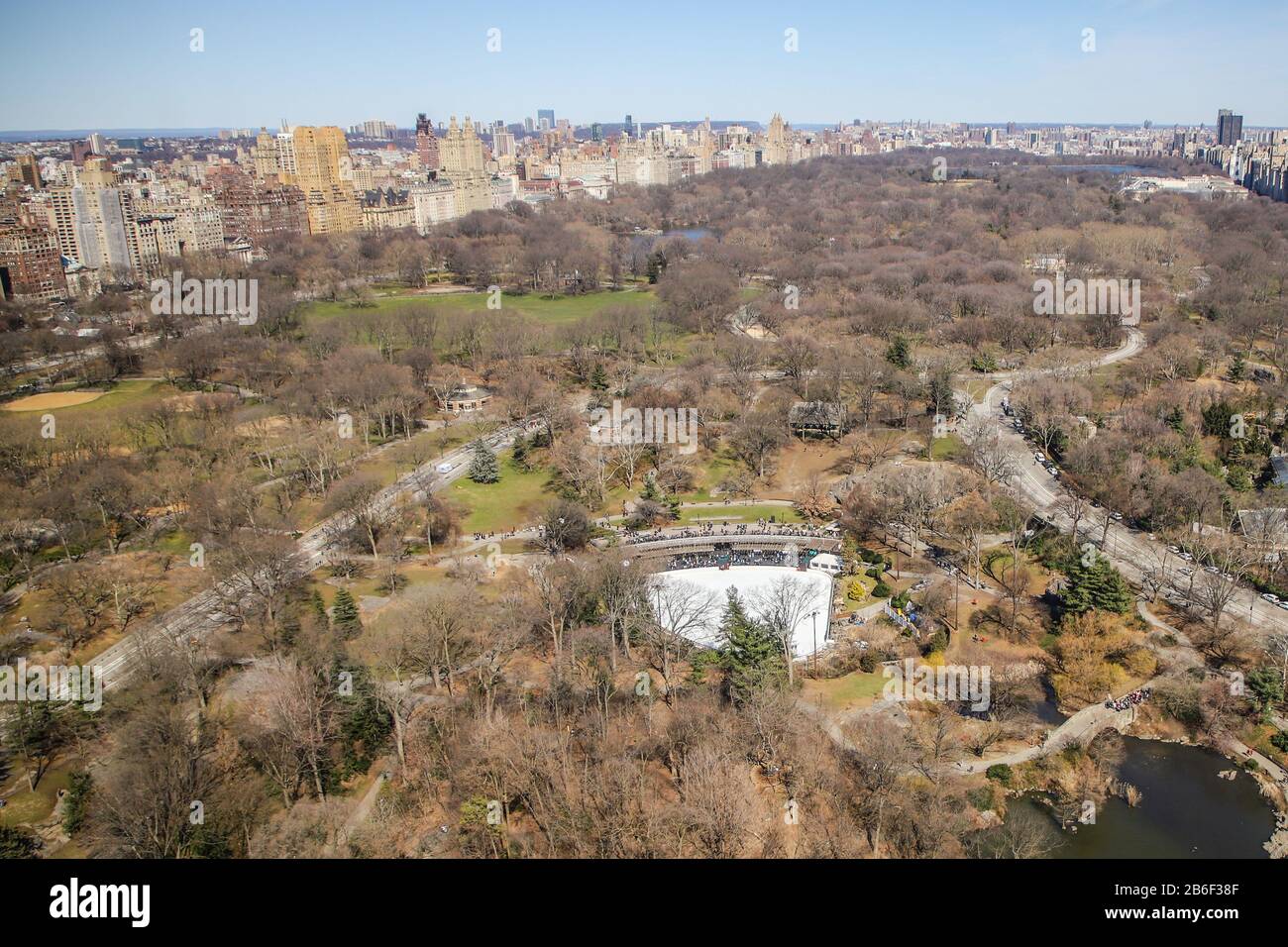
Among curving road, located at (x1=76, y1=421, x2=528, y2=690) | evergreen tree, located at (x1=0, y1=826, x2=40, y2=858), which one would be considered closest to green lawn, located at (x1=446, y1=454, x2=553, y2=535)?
curving road, located at (x1=76, y1=421, x2=528, y2=690)

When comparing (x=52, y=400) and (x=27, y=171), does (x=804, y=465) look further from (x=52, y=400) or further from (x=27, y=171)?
(x=27, y=171)

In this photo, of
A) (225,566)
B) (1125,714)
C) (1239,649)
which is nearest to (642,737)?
(1125,714)

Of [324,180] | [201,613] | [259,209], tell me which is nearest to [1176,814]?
[201,613]

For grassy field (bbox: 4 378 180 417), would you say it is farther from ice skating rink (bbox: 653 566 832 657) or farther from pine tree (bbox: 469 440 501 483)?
ice skating rink (bbox: 653 566 832 657)

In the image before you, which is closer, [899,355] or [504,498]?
[504,498]

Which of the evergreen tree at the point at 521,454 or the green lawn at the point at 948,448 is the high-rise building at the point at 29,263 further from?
the green lawn at the point at 948,448
